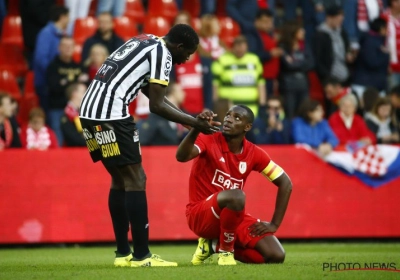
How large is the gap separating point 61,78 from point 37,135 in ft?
4.76

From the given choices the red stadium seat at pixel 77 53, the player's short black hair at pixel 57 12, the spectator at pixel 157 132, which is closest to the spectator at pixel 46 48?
the player's short black hair at pixel 57 12

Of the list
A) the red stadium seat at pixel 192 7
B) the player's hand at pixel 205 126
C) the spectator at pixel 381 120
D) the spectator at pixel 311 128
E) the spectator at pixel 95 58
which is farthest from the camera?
the red stadium seat at pixel 192 7

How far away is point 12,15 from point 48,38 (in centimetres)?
190

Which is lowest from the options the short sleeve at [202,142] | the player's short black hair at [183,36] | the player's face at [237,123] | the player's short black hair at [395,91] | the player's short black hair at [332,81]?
the player's short black hair at [395,91]

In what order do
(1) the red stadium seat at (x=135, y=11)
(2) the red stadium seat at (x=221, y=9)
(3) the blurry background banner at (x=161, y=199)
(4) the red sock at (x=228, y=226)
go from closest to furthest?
(4) the red sock at (x=228, y=226), (3) the blurry background banner at (x=161, y=199), (1) the red stadium seat at (x=135, y=11), (2) the red stadium seat at (x=221, y=9)

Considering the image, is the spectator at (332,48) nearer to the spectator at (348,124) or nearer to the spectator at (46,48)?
the spectator at (348,124)

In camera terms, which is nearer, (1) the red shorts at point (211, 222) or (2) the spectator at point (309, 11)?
(1) the red shorts at point (211, 222)

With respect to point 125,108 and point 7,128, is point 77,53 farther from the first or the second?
point 125,108

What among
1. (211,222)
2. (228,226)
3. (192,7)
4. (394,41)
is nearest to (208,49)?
(192,7)

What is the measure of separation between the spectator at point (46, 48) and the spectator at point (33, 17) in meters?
0.74

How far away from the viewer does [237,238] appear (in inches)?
339

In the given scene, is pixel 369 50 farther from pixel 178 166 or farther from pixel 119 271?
pixel 119 271

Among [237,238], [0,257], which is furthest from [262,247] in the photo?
[0,257]

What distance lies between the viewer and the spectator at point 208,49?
15367 mm
